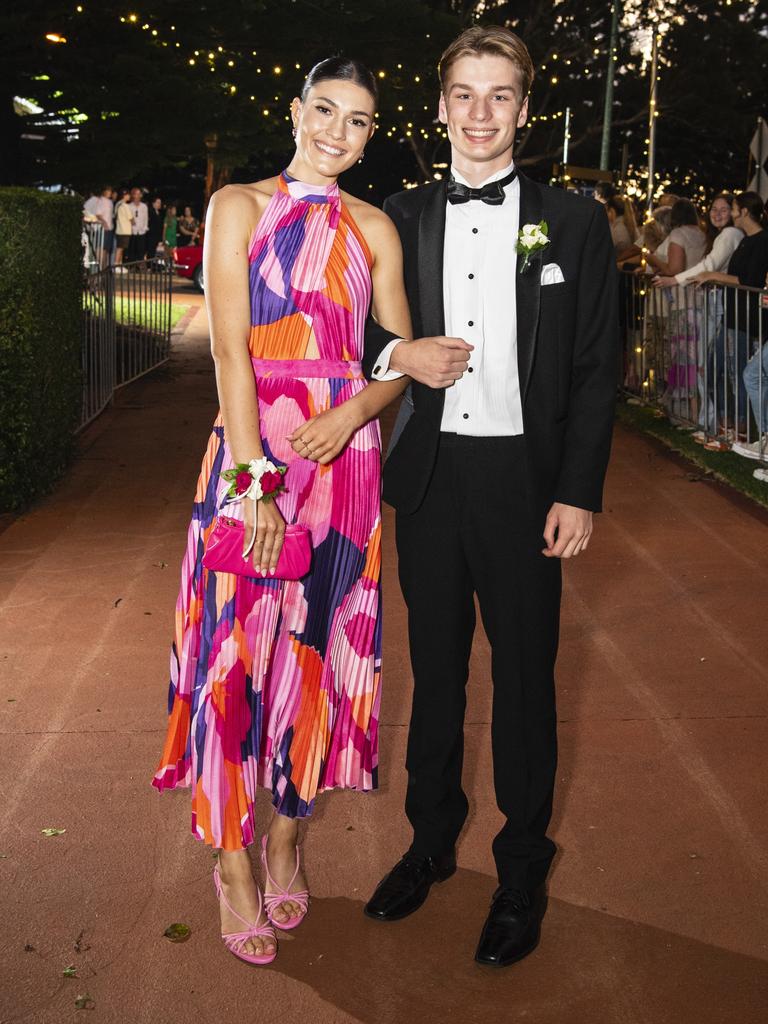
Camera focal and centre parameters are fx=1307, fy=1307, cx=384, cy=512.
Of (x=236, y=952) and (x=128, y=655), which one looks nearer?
(x=236, y=952)

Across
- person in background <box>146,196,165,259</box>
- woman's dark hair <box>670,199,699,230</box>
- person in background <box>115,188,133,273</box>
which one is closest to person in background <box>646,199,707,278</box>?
woman's dark hair <box>670,199,699,230</box>

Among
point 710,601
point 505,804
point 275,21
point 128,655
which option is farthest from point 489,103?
point 275,21

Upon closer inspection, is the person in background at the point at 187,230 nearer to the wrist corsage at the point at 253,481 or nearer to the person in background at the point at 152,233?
the person in background at the point at 152,233

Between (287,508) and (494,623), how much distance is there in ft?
2.24

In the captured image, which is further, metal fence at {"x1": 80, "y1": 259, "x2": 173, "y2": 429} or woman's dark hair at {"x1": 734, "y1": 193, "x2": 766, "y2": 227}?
metal fence at {"x1": 80, "y1": 259, "x2": 173, "y2": 429}

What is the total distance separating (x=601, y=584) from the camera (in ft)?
24.5

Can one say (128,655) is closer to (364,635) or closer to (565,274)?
(364,635)

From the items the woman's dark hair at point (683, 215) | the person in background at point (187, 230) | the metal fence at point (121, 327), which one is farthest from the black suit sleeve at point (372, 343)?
the person in background at point (187, 230)

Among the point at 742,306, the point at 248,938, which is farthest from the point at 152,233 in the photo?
the point at 248,938

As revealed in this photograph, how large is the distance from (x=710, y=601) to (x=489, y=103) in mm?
4252

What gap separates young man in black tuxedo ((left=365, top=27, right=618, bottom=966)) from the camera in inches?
139

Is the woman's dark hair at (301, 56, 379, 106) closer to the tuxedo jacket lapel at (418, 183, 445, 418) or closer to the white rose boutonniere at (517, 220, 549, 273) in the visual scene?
the tuxedo jacket lapel at (418, 183, 445, 418)

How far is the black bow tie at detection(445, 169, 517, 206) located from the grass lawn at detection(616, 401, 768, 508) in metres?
6.47

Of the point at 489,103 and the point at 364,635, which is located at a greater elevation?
the point at 489,103
